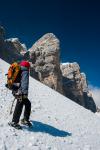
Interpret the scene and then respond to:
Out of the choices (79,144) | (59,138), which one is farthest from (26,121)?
(79,144)

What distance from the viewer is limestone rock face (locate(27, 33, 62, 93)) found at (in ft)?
524

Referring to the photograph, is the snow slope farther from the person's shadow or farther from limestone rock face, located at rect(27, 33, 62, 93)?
limestone rock face, located at rect(27, 33, 62, 93)

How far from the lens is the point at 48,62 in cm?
16688

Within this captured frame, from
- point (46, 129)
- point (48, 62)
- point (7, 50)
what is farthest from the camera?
point (48, 62)

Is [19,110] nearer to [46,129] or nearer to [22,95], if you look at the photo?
[22,95]

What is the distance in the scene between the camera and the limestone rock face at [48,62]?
159625mm

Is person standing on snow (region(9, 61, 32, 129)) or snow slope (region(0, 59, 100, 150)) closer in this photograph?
snow slope (region(0, 59, 100, 150))

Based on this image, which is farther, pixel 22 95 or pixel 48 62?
Result: pixel 48 62

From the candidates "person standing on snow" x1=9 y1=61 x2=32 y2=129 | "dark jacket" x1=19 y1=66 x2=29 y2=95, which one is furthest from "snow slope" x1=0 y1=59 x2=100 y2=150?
"dark jacket" x1=19 y1=66 x2=29 y2=95

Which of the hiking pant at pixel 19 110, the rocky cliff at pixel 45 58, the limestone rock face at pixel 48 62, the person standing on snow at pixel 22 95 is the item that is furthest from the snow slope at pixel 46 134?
the limestone rock face at pixel 48 62

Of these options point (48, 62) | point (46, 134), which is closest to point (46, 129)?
point (46, 134)

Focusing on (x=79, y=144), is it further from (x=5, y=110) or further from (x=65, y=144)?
(x=5, y=110)

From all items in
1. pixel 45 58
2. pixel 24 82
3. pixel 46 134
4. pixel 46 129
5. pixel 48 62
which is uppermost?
pixel 45 58

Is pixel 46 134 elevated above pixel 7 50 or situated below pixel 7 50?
below
